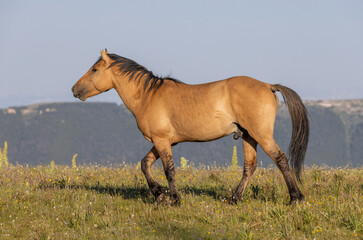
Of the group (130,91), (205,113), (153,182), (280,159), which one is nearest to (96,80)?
(130,91)

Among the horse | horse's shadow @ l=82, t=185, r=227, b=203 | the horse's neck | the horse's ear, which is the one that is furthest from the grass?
the horse's ear

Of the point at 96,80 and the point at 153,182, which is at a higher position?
the point at 96,80

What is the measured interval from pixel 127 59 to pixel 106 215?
11.7ft

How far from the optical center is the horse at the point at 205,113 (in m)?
8.51

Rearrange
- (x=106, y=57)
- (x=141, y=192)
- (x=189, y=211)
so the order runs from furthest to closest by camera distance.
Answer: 1. (x=141, y=192)
2. (x=106, y=57)
3. (x=189, y=211)

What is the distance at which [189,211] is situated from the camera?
8.11 metres

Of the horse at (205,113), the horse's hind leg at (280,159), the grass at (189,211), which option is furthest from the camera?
the horse at (205,113)

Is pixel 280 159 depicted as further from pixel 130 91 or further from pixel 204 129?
pixel 130 91

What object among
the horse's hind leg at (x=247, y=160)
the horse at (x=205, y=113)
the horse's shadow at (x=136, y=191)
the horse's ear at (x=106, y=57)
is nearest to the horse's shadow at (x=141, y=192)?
the horse's shadow at (x=136, y=191)

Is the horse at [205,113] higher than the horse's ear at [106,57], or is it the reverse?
the horse's ear at [106,57]

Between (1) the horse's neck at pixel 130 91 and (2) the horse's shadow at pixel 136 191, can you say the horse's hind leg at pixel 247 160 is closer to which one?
(2) the horse's shadow at pixel 136 191

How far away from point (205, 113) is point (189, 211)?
1915mm

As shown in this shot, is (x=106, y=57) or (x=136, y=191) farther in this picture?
(x=136, y=191)

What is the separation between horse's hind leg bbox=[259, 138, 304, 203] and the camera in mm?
8406
